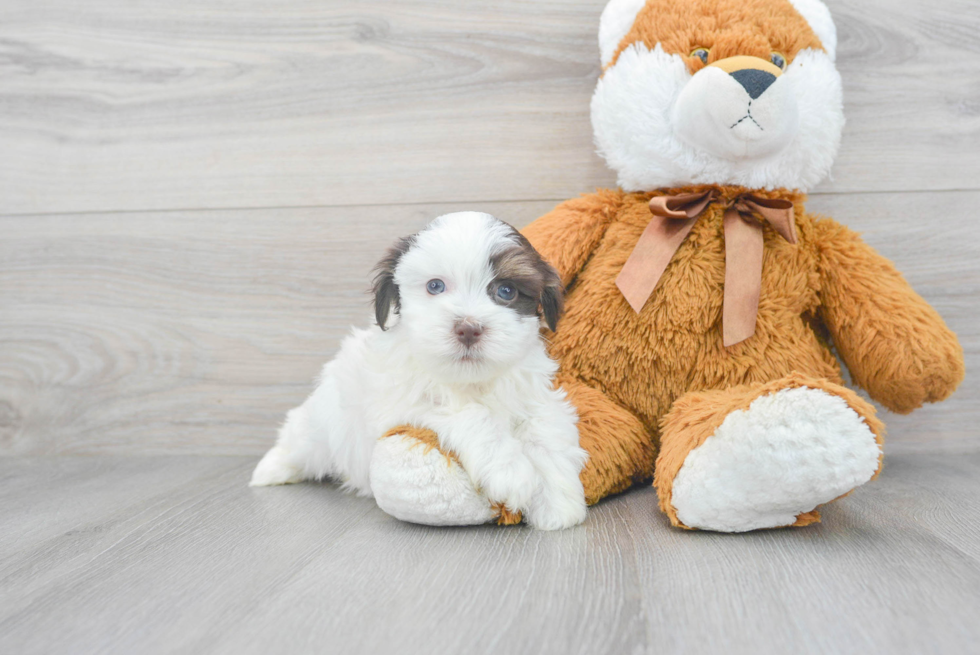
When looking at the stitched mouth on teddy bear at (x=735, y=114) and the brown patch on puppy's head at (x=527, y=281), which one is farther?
the stitched mouth on teddy bear at (x=735, y=114)

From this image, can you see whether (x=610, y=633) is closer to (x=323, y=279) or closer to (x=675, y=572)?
(x=675, y=572)

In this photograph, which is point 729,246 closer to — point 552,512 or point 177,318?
point 552,512

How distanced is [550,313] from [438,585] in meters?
0.45

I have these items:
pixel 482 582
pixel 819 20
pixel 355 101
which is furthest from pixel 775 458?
pixel 355 101

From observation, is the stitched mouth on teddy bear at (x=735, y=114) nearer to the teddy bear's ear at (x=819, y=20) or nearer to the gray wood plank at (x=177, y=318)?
the teddy bear's ear at (x=819, y=20)

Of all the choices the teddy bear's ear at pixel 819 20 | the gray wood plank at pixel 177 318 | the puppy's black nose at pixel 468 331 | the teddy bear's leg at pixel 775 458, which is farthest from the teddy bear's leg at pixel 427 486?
the teddy bear's ear at pixel 819 20

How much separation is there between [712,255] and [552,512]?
0.53 metres

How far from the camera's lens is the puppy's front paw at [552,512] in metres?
0.98

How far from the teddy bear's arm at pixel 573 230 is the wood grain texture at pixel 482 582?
1.39 ft

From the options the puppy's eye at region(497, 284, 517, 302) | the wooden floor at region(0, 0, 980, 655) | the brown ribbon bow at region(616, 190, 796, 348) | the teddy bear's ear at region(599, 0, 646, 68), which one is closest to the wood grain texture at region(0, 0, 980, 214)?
the wooden floor at region(0, 0, 980, 655)

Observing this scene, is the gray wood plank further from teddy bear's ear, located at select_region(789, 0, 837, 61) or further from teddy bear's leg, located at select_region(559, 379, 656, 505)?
teddy bear's ear, located at select_region(789, 0, 837, 61)

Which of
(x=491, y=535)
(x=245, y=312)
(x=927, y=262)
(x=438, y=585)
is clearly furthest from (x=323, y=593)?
(x=927, y=262)

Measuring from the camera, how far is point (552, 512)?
98cm

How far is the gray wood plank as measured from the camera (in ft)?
5.03
